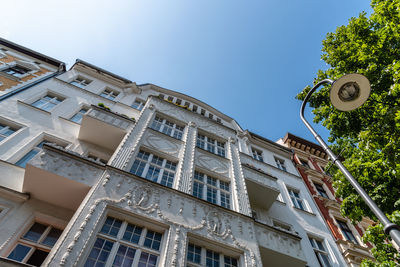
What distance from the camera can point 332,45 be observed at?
43.3ft

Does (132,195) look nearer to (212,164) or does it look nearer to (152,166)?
(152,166)

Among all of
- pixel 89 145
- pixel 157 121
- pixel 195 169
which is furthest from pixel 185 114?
pixel 89 145

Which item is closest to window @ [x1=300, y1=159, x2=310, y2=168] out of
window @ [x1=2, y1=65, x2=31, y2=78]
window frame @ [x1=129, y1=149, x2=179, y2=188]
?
window frame @ [x1=129, y1=149, x2=179, y2=188]

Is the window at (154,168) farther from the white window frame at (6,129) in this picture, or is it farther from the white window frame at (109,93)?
the white window frame at (109,93)

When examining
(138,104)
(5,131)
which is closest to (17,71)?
(5,131)

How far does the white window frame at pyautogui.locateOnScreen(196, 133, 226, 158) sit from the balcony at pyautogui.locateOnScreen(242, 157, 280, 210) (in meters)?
2.13

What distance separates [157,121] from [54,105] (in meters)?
6.70

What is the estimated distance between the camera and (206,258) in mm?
8805

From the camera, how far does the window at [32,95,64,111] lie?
14.5m

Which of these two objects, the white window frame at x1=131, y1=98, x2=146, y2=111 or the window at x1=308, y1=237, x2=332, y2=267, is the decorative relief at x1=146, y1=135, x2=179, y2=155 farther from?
the window at x1=308, y1=237, x2=332, y2=267

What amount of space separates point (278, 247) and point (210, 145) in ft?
25.1

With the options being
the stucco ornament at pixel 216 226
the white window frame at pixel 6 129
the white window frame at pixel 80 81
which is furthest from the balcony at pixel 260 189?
the white window frame at pixel 80 81

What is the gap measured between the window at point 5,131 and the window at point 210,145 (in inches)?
402

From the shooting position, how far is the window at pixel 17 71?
16594 mm
